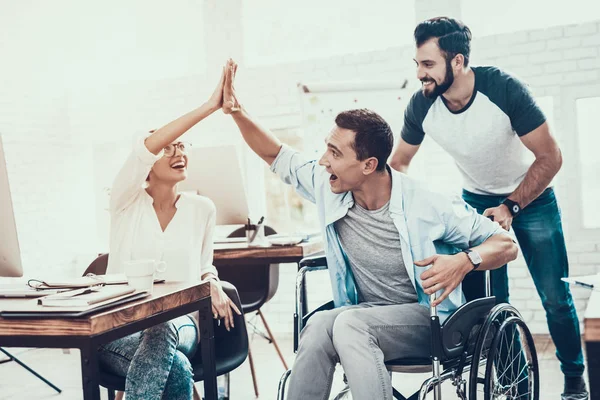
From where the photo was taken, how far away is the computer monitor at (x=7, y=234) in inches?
65.5

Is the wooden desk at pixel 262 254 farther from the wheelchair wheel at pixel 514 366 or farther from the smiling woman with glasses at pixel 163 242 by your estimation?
the wheelchair wheel at pixel 514 366

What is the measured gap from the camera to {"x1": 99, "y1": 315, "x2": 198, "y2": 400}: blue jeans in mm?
1817

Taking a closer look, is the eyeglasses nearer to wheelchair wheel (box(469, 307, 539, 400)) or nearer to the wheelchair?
the wheelchair

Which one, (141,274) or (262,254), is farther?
(262,254)

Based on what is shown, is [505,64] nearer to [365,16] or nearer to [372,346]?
[365,16]

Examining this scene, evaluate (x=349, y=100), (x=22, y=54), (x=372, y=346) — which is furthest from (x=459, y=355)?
(x=22, y=54)

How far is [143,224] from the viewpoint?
2.22 m

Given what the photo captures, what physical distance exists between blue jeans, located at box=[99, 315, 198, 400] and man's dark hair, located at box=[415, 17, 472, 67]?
1324 millimetres

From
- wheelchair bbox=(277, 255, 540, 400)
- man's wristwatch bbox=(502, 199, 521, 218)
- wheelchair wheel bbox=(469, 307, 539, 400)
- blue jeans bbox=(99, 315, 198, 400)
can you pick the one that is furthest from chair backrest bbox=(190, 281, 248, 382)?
man's wristwatch bbox=(502, 199, 521, 218)

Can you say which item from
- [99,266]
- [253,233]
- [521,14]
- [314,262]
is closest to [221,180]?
[253,233]

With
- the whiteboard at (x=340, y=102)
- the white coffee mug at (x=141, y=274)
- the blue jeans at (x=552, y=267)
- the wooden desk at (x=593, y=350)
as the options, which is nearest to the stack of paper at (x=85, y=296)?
the white coffee mug at (x=141, y=274)

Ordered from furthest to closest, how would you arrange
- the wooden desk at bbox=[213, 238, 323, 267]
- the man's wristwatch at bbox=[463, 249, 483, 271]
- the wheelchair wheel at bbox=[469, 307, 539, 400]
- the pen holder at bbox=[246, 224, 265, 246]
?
the pen holder at bbox=[246, 224, 265, 246], the wooden desk at bbox=[213, 238, 323, 267], the man's wristwatch at bbox=[463, 249, 483, 271], the wheelchair wheel at bbox=[469, 307, 539, 400]

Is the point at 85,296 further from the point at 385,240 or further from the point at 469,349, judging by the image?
the point at 469,349

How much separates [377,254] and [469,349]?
367 millimetres
